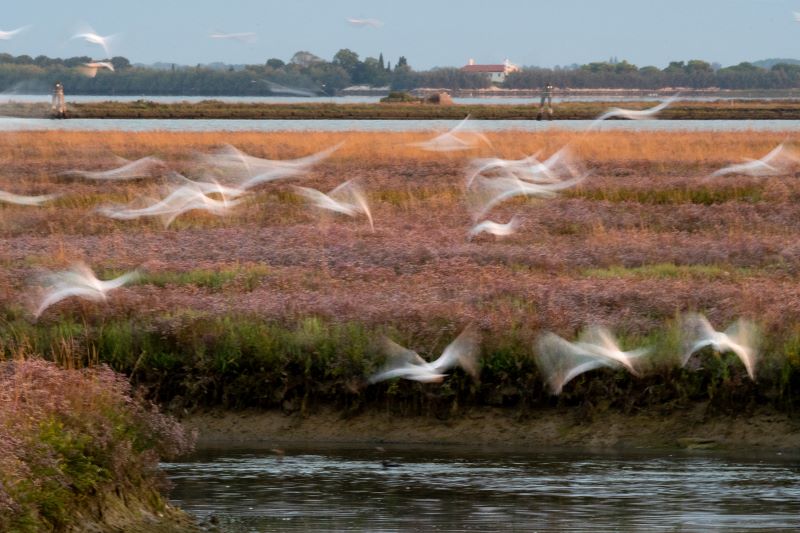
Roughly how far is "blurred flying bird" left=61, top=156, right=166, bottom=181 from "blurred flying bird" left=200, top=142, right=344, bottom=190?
46.1 inches

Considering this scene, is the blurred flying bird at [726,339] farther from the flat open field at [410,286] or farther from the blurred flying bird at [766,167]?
the blurred flying bird at [766,167]

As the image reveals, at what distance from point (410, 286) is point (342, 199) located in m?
9.77

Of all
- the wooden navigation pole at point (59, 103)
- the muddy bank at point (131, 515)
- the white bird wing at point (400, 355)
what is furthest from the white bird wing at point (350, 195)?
the wooden navigation pole at point (59, 103)

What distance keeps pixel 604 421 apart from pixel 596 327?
3.62 ft

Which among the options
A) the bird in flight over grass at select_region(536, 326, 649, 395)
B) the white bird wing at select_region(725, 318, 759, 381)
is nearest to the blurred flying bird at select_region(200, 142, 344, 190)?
the bird in flight over grass at select_region(536, 326, 649, 395)

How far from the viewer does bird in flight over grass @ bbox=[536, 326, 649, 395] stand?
10664 mm

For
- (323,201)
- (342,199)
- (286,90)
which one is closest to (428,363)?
(323,201)

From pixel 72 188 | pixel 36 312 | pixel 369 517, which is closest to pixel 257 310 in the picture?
pixel 36 312

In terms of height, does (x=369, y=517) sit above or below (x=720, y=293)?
below

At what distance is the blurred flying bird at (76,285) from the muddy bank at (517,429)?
209 centimetres

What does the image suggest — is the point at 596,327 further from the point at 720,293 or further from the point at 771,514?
the point at 771,514

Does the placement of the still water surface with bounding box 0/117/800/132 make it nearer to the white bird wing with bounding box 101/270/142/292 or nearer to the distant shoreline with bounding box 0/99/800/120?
the distant shoreline with bounding box 0/99/800/120

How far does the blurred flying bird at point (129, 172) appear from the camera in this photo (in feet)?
88.2

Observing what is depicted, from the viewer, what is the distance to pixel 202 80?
5453 cm
